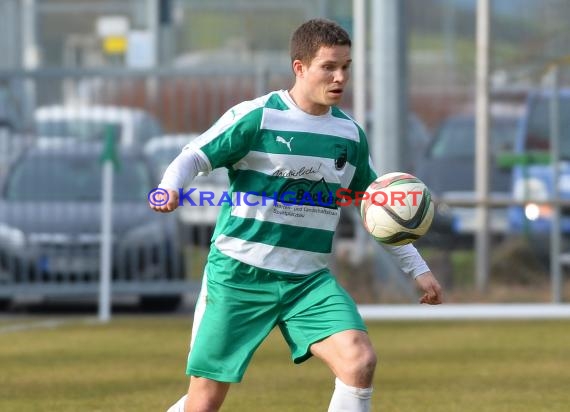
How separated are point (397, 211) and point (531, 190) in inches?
339

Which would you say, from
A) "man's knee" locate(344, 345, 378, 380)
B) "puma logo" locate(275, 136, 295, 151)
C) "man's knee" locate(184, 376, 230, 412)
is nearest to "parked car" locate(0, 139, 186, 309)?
"puma logo" locate(275, 136, 295, 151)

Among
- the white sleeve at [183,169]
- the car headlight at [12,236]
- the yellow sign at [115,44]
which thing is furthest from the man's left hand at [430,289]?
the yellow sign at [115,44]

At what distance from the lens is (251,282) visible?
21.1 feet

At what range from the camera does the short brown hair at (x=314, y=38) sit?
6.39 meters

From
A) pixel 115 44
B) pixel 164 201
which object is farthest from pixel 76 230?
pixel 164 201

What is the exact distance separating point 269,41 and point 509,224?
811 cm

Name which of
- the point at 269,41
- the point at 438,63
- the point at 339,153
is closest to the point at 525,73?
the point at 438,63

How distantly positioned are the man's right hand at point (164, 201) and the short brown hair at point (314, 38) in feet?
3.28

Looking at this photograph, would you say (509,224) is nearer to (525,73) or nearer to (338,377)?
(525,73)

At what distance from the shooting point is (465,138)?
51.3ft

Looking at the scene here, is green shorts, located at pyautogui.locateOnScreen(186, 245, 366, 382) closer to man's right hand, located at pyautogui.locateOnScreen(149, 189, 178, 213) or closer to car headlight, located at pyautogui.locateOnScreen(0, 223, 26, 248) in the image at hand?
man's right hand, located at pyautogui.locateOnScreen(149, 189, 178, 213)

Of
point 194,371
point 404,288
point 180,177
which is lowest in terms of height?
point 404,288

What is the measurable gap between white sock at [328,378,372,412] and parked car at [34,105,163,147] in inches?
362

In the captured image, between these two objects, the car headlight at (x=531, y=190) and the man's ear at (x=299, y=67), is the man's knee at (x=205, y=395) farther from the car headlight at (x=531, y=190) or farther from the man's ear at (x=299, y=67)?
the car headlight at (x=531, y=190)
